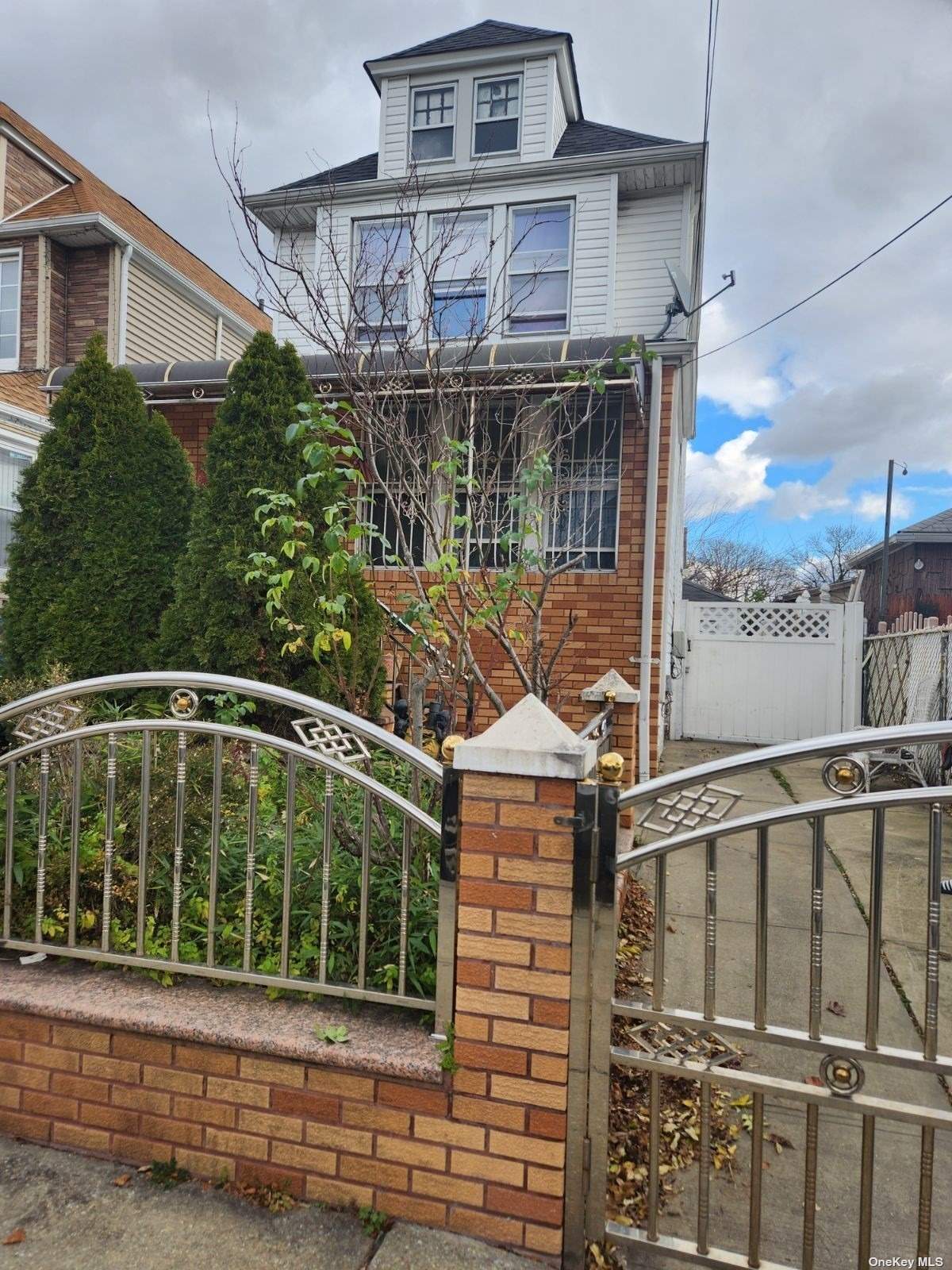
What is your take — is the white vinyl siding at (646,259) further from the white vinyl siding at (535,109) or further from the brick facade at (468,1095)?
the brick facade at (468,1095)

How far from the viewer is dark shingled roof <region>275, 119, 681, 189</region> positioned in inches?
355

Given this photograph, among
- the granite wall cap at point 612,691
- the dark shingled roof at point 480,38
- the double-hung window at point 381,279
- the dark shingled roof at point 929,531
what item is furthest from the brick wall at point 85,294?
the dark shingled roof at point 929,531

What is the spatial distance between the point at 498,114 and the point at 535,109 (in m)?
0.51

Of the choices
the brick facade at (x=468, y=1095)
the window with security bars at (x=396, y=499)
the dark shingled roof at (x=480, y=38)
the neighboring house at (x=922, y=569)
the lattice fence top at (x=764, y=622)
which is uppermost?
the dark shingled roof at (x=480, y=38)

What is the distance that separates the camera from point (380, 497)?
6.77 meters

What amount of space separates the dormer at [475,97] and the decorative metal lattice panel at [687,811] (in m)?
9.80

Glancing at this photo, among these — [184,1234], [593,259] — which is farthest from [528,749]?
[593,259]

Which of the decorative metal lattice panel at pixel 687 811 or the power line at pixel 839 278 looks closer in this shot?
the decorative metal lattice panel at pixel 687 811

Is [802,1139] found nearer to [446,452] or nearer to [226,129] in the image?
[446,452]

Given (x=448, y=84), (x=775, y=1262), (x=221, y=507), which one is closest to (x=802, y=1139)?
(x=775, y=1262)

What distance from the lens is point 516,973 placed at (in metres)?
1.70

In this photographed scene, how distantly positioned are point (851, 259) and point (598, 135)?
4.25m

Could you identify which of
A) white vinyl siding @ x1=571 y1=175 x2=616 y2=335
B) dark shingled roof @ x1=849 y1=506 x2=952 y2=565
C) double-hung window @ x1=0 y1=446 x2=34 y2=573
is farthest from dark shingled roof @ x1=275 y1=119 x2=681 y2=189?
dark shingled roof @ x1=849 y1=506 x2=952 y2=565

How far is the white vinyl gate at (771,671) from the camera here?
9.56 m
